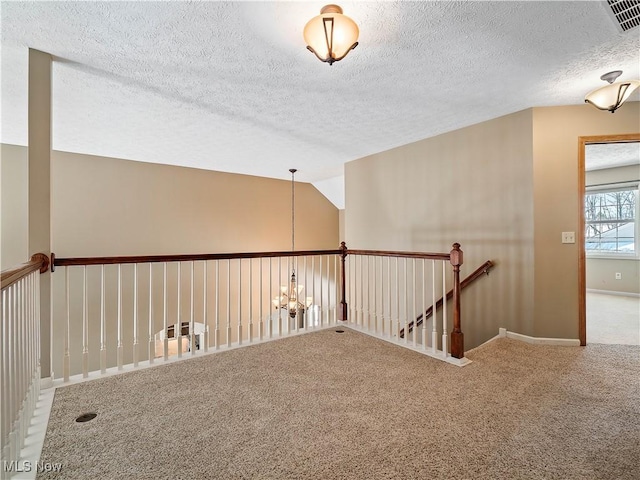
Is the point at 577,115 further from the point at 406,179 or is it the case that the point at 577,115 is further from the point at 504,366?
the point at 504,366

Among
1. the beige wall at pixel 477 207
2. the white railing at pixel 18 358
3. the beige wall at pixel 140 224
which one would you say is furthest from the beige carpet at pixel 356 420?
the beige wall at pixel 140 224

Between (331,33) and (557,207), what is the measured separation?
9.31ft

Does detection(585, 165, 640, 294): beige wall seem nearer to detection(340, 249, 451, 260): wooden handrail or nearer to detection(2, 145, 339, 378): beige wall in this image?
detection(340, 249, 451, 260): wooden handrail

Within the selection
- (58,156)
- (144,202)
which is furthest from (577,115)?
(58,156)

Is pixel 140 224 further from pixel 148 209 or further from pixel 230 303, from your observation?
pixel 230 303

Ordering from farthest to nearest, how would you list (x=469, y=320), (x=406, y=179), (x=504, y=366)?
(x=406, y=179) → (x=469, y=320) → (x=504, y=366)

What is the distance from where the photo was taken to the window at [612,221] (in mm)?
5793

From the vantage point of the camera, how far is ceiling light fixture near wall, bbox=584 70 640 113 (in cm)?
242

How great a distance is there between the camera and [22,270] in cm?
157

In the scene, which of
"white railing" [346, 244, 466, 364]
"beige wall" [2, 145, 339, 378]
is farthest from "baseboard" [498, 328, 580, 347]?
"beige wall" [2, 145, 339, 378]

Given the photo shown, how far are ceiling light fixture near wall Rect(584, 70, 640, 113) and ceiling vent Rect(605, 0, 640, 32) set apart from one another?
0.64m

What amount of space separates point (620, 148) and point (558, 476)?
5.18 meters

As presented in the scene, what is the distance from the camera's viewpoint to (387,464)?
146 cm
